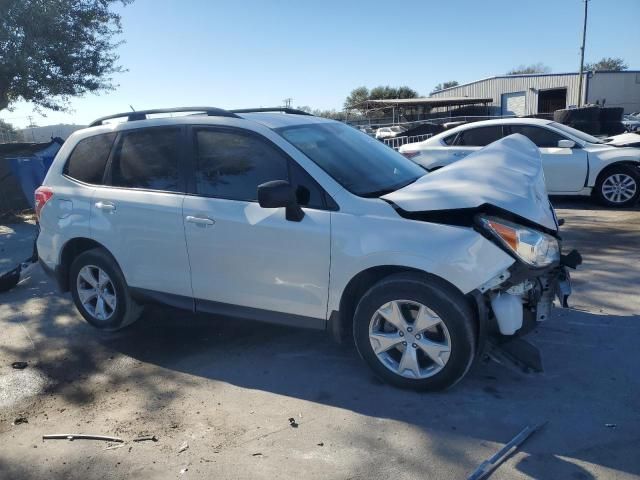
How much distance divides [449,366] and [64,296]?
4618 millimetres

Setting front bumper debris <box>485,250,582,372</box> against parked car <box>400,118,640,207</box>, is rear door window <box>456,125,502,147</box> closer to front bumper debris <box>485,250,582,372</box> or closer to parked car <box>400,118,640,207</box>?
parked car <box>400,118,640,207</box>

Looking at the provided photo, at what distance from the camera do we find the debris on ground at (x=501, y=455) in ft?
9.15

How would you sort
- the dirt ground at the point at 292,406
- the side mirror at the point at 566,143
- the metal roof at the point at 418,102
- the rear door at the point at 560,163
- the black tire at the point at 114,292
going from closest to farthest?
the dirt ground at the point at 292,406, the black tire at the point at 114,292, the side mirror at the point at 566,143, the rear door at the point at 560,163, the metal roof at the point at 418,102

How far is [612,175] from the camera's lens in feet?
31.7

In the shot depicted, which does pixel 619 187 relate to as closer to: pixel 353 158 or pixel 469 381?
pixel 353 158

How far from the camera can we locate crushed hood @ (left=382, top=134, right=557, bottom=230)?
349 centimetres

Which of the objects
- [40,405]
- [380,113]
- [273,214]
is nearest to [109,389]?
[40,405]

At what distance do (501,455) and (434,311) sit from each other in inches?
35.0

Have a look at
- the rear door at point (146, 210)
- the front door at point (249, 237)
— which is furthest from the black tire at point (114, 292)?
the front door at point (249, 237)

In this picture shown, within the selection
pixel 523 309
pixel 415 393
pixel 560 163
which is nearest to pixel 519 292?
pixel 523 309

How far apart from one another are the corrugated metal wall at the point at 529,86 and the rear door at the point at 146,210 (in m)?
48.6

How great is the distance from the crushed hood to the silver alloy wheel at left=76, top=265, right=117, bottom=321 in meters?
2.69

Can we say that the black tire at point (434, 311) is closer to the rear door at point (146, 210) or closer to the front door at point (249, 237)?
the front door at point (249, 237)

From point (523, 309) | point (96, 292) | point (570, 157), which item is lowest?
point (96, 292)
